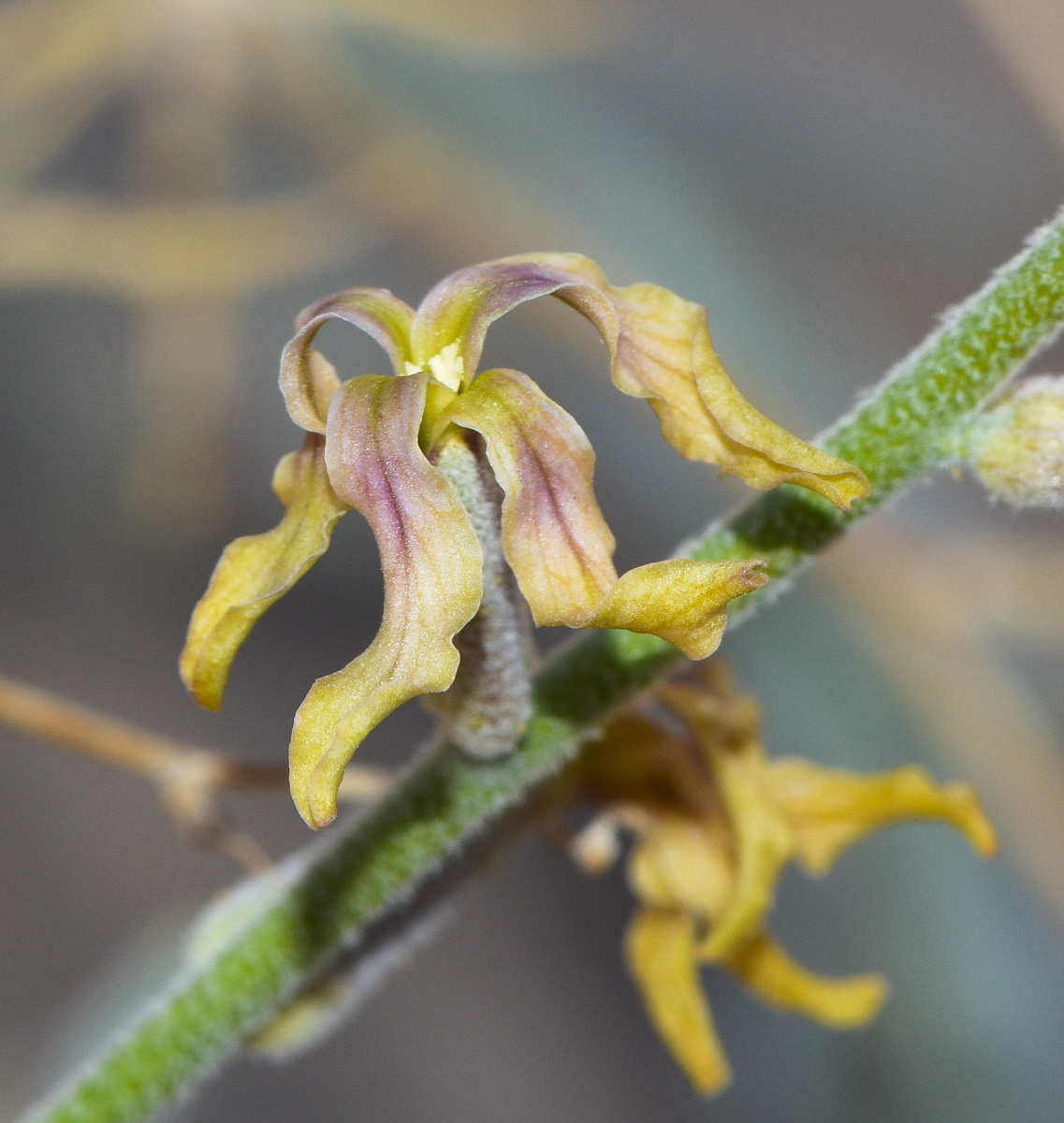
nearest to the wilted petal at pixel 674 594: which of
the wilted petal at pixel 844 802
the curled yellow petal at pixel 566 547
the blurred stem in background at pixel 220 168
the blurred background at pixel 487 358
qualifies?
the curled yellow petal at pixel 566 547

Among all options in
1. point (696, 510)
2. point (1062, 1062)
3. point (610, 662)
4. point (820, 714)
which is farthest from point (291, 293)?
point (610, 662)

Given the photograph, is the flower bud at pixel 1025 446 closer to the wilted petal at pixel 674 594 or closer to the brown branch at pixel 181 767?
the wilted petal at pixel 674 594

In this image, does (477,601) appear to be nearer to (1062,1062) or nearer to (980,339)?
(980,339)

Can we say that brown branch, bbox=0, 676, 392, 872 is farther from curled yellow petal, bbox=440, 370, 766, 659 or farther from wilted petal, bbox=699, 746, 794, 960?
curled yellow petal, bbox=440, 370, 766, 659

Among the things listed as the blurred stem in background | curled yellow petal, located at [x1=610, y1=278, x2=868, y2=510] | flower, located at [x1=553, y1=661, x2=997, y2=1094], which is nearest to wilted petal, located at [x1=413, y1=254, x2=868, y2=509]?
curled yellow petal, located at [x1=610, y1=278, x2=868, y2=510]

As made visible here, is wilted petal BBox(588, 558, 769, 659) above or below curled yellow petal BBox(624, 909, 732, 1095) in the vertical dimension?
above

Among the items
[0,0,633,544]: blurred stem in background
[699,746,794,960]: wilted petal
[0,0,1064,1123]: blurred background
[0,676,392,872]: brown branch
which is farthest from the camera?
[0,0,633,544]: blurred stem in background

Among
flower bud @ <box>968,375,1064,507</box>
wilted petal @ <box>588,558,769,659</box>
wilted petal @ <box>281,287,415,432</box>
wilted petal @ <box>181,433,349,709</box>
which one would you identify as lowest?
flower bud @ <box>968,375,1064,507</box>

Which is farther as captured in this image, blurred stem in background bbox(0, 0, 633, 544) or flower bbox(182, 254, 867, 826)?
blurred stem in background bbox(0, 0, 633, 544)
